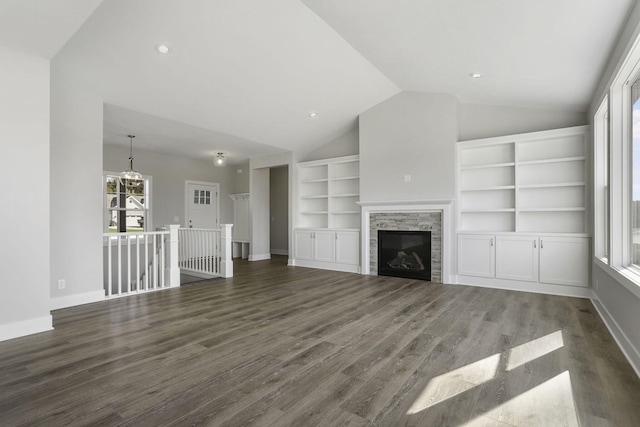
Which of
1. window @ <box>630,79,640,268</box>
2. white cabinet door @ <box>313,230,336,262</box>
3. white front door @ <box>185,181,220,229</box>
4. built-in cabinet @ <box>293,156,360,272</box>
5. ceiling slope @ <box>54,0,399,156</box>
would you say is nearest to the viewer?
window @ <box>630,79,640,268</box>

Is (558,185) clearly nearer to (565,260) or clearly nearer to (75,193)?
(565,260)

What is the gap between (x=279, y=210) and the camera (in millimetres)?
10117

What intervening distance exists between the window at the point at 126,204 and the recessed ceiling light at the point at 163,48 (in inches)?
175

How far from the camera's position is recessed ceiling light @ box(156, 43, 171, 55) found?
12.5 feet

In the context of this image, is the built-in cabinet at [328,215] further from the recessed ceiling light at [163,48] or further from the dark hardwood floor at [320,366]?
the recessed ceiling light at [163,48]

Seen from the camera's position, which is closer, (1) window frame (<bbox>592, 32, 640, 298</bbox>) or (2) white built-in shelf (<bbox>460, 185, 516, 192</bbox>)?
(1) window frame (<bbox>592, 32, 640, 298</bbox>)

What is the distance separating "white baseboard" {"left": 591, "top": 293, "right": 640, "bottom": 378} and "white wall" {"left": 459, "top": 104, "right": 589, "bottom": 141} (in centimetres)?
273

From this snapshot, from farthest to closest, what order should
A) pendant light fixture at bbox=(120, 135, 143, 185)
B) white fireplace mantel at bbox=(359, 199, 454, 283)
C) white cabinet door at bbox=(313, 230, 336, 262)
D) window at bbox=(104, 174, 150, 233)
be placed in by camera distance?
window at bbox=(104, 174, 150, 233)
white cabinet door at bbox=(313, 230, 336, 262)
pendant light fixture at bbox=(120, 135, 143, 185)
white fireplace mantel at bbox=(359, 199, 454, 283)

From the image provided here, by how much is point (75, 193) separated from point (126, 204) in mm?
3759

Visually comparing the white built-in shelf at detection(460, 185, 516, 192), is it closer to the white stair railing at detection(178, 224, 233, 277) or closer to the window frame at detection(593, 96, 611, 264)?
the window frame at detection(593, 96, 611, 264)

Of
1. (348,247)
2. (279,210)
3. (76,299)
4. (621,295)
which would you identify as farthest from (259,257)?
(621,295)

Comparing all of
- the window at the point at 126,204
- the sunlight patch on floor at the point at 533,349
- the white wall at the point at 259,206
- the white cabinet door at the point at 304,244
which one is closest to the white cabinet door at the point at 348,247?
the white cabinet door at the point at 304,244

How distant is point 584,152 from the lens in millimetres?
4719

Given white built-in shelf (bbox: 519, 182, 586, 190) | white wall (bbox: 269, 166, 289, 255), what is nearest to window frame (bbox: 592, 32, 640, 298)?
white built-in shelf (bbox: 519, 182, 586, 190)
